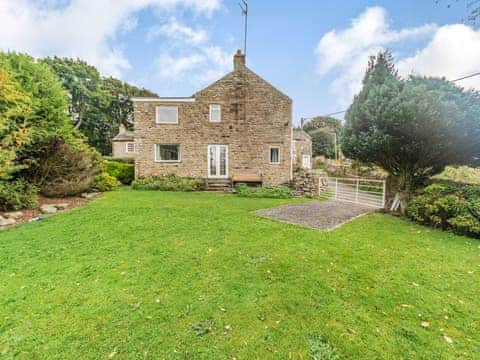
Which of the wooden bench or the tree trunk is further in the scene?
the wooden bench

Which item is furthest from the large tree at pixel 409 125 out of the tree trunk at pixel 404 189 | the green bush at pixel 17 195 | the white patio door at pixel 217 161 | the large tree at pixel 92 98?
the large tree at pixel 92 98

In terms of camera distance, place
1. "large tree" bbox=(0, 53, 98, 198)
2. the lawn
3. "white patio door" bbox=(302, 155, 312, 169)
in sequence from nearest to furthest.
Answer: the lawn, "large tree" bbox=(0, 53, 98, 198), "white patio door" bbox=(302, 155, 312, 169)

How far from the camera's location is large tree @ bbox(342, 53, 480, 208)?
5.70m

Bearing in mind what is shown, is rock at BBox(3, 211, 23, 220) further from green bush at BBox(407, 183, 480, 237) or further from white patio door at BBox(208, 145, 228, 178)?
green bush at BBox(407, 183, 480, 237)

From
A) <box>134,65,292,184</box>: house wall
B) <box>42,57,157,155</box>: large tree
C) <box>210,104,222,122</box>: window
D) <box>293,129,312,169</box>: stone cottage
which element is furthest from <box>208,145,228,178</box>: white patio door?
<box>42,57,157,155</box>: large tree

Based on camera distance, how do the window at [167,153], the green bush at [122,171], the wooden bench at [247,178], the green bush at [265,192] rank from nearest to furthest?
the green bush at [265,192]
the wooden bench at [247,178]
the window at [167,153]
the green bush at [122,171]

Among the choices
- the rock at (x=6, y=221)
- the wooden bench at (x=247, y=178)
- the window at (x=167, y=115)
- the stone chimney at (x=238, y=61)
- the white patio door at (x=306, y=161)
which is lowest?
the rock at (x=6, y=221)

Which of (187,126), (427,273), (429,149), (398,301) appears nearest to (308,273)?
(398,301)

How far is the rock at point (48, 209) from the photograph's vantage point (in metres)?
6.82

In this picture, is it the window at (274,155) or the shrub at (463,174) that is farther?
the window at (274,155)

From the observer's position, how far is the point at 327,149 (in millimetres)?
32969

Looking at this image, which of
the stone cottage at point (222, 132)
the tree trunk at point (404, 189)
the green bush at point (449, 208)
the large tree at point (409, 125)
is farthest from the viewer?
the stone cottage at point (222, 132)

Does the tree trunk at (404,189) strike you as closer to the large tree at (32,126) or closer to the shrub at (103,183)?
the large tree at (32,126)

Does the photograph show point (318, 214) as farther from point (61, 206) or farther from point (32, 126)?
point (32, 126)
